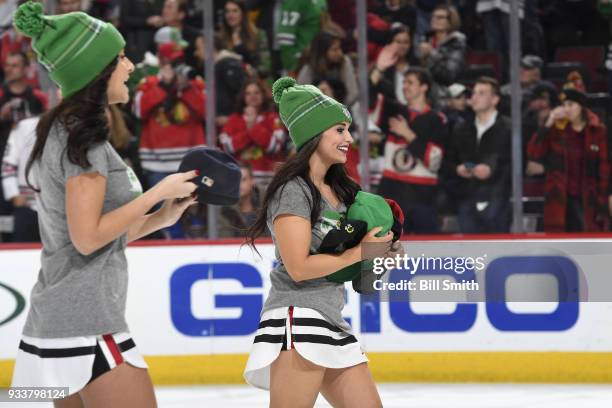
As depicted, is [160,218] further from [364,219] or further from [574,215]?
[574,215]

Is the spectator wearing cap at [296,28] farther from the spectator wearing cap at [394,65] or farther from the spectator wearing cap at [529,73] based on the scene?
the spectator wearing cap at [529,73]

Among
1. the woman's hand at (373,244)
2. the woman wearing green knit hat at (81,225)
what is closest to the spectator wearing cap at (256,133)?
the woman's hand at (373,244)

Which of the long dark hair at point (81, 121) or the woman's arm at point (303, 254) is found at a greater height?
the long dark hair at point (81, 121)

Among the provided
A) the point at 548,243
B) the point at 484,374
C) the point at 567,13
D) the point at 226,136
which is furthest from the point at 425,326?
the point at 567,13

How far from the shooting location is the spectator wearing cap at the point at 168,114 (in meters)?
6.41

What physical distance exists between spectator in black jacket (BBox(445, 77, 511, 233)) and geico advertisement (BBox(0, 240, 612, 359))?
0.68ft

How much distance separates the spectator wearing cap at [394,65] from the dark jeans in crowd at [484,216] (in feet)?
2.43

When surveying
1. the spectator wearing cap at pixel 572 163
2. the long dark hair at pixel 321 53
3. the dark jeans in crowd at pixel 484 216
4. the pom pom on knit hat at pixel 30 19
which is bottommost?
the dark jeans in crowd at pixel 484 216

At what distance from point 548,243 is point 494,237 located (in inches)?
11.9

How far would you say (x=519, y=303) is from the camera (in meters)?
6.09

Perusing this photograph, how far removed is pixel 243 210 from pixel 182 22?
1.22 metres

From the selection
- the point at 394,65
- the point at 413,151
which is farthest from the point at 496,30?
the point at 413,151

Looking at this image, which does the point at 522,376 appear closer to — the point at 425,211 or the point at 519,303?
the point at 519,303

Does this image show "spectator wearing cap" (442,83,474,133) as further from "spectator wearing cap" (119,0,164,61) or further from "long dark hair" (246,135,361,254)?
"long dark hair" (246,135,361,254)
